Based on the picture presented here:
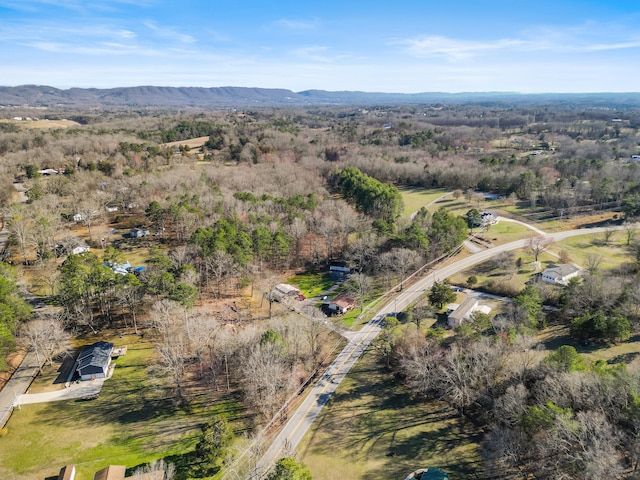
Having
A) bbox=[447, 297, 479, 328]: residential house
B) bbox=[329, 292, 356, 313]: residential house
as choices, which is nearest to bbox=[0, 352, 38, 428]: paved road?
bbox=[329, 292, 356, 313]: residential house

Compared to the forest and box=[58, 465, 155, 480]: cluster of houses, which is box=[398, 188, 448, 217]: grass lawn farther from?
box=[58, 465, 155, 480]: cluster of houses

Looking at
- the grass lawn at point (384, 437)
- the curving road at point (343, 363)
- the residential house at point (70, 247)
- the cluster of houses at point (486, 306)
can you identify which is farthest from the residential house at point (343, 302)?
the residential house at point (70, 247)

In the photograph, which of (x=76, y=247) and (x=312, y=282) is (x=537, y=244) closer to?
(x=312, y=282)

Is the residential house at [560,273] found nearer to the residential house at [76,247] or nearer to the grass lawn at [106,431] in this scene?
the grass lawn at [106,431]

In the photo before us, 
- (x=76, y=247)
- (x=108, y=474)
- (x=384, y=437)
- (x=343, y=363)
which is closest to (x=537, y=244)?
(x=343, y=363)

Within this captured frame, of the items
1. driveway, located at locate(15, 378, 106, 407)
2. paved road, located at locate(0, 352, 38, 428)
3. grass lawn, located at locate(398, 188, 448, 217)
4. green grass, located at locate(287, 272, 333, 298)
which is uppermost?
grass lawn, located at locate(398, 188, 448, 217)

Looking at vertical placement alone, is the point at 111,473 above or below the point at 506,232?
below

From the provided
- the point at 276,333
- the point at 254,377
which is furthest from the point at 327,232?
the point at 254,377

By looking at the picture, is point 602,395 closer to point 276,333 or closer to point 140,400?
point 276,333
